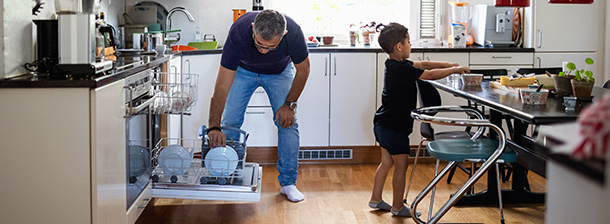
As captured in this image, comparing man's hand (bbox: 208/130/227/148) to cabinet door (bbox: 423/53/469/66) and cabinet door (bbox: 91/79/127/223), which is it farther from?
cabinet door (bbox: 423/53/469/66)

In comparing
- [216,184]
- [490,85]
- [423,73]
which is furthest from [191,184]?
[490,85]

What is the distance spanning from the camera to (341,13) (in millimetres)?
5410

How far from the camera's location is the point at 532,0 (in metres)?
4.86

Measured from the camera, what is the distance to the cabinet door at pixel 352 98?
185 inches

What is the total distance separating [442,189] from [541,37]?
168 centimetres

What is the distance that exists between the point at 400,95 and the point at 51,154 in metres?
1.76

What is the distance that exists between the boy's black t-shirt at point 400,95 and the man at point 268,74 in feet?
1.45

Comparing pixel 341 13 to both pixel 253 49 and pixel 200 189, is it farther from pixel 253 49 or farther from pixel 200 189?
pixel 200 189

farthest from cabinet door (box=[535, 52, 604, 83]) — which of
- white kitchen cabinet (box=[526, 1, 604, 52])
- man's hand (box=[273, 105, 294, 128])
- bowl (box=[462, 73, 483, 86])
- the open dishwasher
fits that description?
the open dishwasher

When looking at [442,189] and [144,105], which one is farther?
[442,189]

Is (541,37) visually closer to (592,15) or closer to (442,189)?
(592,15)

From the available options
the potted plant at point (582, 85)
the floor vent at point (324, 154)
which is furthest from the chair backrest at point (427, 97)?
the floor vent at point (324, 154)

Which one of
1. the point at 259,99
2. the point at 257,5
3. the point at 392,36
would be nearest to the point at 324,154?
the point at 259,99

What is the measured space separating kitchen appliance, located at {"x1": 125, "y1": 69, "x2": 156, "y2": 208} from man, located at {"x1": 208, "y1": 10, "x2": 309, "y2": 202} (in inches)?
12.2
